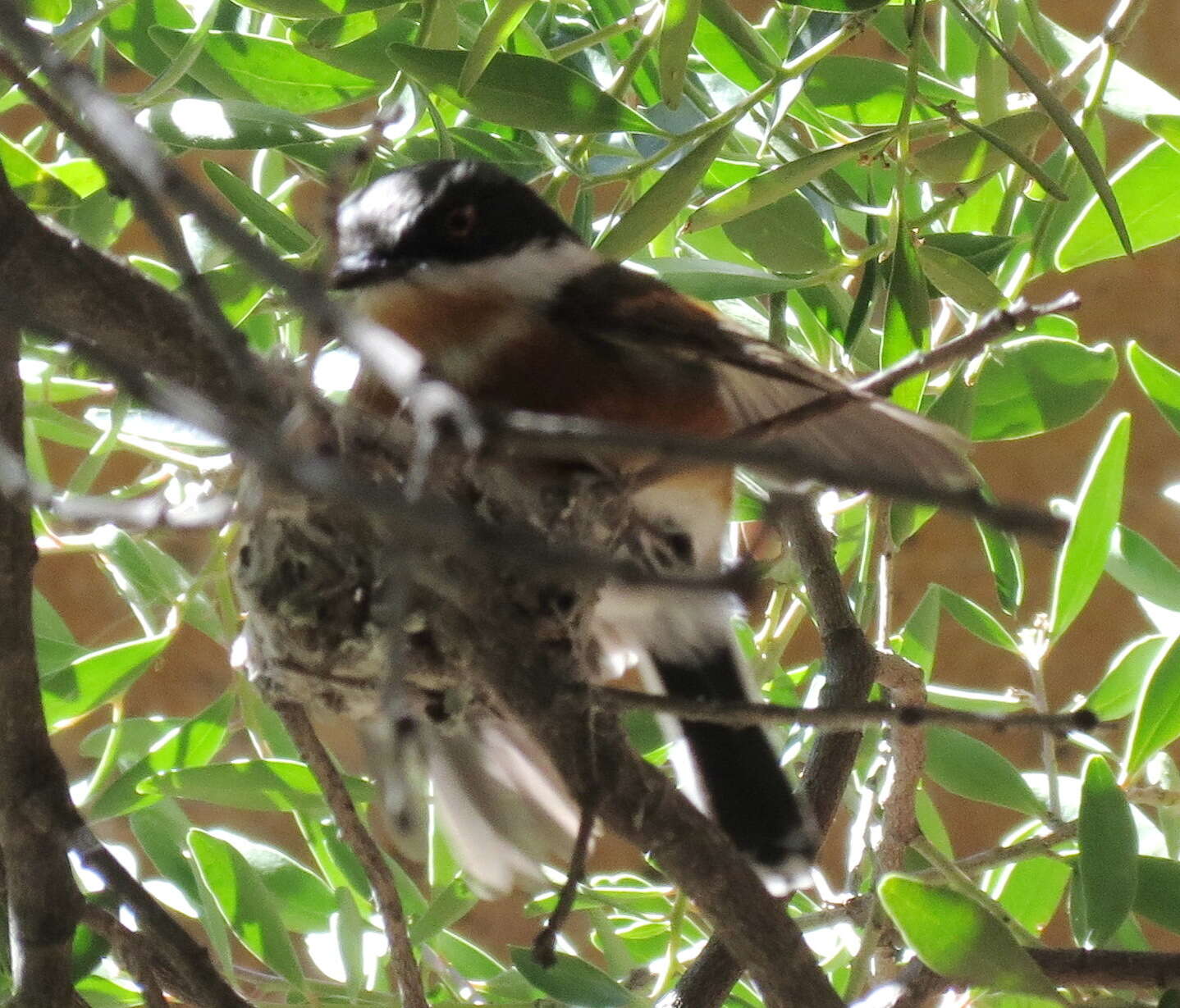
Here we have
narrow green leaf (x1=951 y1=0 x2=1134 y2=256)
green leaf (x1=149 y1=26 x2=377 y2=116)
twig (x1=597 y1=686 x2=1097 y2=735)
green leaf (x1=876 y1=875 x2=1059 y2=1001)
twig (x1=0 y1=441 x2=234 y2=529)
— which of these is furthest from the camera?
green leaf (x1=149 y1=26 x2=377 y2=116)

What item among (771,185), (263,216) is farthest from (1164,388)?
(263,216)

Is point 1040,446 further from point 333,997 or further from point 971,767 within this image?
point 333,997

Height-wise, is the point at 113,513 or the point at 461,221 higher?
the point at 461,221

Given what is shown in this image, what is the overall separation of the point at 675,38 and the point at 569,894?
0.67 m

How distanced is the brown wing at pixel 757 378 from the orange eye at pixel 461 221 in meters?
0.15

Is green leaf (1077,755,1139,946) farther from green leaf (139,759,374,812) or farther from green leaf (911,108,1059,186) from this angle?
green leaf (139,759,374,812)

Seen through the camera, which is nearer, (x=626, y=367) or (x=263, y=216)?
(x=626, y=367)

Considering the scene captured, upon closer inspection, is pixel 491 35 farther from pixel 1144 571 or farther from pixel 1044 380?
pixel 1144 571

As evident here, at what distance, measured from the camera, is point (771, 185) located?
3.90ft

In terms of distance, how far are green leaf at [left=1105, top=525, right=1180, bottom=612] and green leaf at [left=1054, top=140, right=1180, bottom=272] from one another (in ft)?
1.23

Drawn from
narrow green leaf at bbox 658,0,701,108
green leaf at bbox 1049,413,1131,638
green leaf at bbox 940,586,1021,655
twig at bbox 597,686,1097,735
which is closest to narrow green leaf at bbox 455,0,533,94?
narrow green leaf at bbox 658,0,701,108

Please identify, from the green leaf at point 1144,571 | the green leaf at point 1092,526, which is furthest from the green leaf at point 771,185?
the green leaf at point 1144,571

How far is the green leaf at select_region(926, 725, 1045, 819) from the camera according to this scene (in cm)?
149

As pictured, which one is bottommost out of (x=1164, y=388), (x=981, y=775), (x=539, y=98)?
(x=981, y=775)
